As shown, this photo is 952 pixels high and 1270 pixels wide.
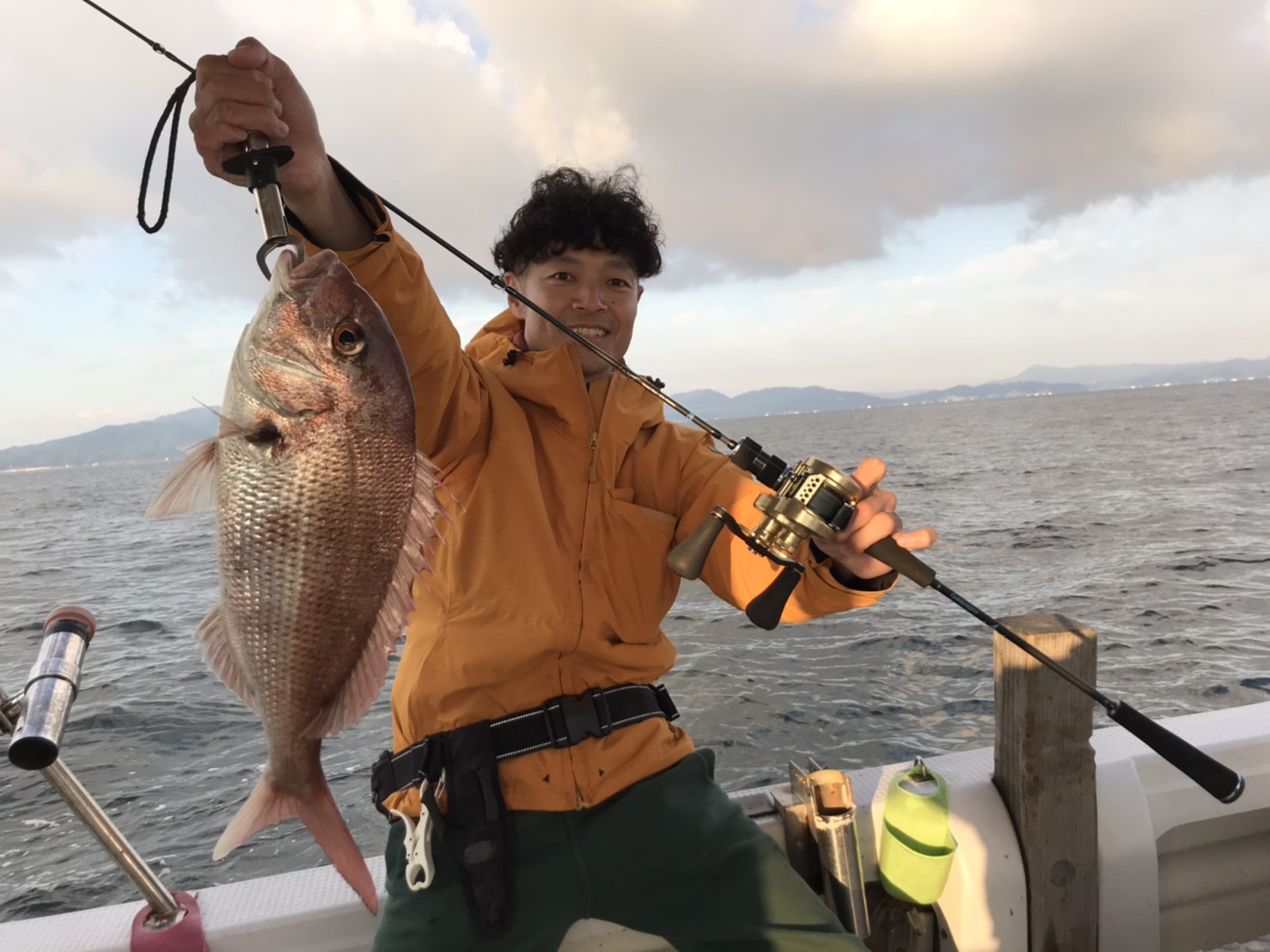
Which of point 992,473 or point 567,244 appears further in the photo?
point 992,473

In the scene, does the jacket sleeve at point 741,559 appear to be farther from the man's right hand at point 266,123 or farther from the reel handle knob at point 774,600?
the man's right hand at point 266,123

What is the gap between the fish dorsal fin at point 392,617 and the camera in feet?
5.30

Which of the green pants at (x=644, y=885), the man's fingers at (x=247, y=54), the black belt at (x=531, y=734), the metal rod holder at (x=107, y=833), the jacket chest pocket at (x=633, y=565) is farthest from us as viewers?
the jacket chest pocket at (x=633, y=565)

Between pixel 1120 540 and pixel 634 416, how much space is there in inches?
483

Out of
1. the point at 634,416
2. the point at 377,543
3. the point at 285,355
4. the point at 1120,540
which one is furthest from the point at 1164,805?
the point at 1120,540

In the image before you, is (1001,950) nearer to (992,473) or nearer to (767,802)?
(767,802)

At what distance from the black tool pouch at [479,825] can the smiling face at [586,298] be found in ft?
4.54

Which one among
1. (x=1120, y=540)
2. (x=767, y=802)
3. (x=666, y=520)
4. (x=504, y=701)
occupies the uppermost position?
(x=666, y=520)

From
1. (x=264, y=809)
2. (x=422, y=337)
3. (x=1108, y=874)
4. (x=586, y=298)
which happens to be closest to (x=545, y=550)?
(x=422, y=337)

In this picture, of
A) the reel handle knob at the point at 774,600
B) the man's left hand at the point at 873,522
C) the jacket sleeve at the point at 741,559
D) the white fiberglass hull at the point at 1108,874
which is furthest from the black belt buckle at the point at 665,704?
the man's left hand at the point at 873,522

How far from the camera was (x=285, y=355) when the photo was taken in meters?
1.52

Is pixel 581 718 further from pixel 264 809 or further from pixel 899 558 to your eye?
pixel 899 558

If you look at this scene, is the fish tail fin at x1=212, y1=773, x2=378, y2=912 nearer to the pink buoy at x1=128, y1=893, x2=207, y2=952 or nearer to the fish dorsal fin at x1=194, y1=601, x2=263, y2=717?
the fish dorsal fin at x1=194, y1=601, x2=263, y2=717

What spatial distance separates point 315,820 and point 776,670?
238 inches
